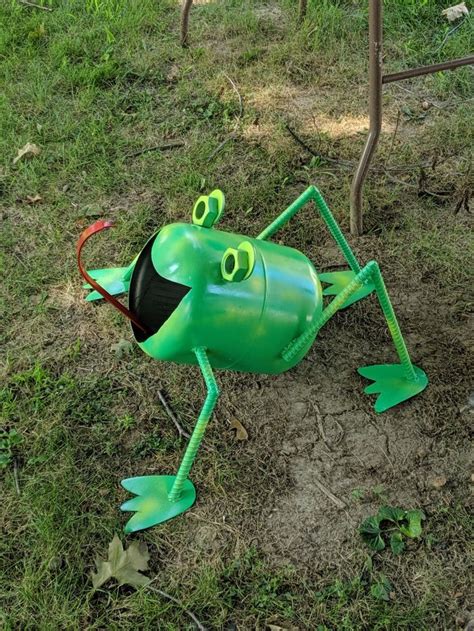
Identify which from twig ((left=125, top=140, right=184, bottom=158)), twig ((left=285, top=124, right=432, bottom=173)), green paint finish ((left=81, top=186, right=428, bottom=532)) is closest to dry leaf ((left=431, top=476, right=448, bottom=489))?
green paint finish ((left=81, top=186, right=428, bottom=532))

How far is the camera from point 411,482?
2000mm

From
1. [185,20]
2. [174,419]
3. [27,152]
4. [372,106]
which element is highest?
[372,106]

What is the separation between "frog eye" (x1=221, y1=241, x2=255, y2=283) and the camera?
1.68 meters

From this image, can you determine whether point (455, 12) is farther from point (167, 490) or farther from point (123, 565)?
point (123, 565)

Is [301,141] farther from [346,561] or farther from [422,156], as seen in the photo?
[346,561]

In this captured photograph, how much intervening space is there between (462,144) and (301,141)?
69 centimetres

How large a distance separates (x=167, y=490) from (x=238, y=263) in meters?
0.69

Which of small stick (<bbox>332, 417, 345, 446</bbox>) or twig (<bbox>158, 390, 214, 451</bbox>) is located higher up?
small stick (<bbox>332, 417, 345, 446</bbox>)

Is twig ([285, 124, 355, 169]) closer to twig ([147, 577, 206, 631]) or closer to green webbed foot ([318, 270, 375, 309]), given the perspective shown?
green webbed foot ([318, 270, 375, 309])

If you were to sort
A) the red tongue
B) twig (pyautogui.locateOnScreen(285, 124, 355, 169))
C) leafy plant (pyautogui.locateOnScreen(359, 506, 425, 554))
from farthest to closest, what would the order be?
twig (pyautogui.locateOnScreen(285, 124, 355, 169))
leafy plant (pyautogui.locateOnScreen(359, 506, 425, 554))
the red tongue

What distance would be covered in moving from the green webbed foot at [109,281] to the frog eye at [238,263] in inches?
29.2

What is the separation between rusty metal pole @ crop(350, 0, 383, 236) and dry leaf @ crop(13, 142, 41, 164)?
4.52 ft

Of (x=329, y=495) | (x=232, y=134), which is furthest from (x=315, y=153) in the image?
(x=329, y=495)

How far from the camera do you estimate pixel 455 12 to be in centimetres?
362
